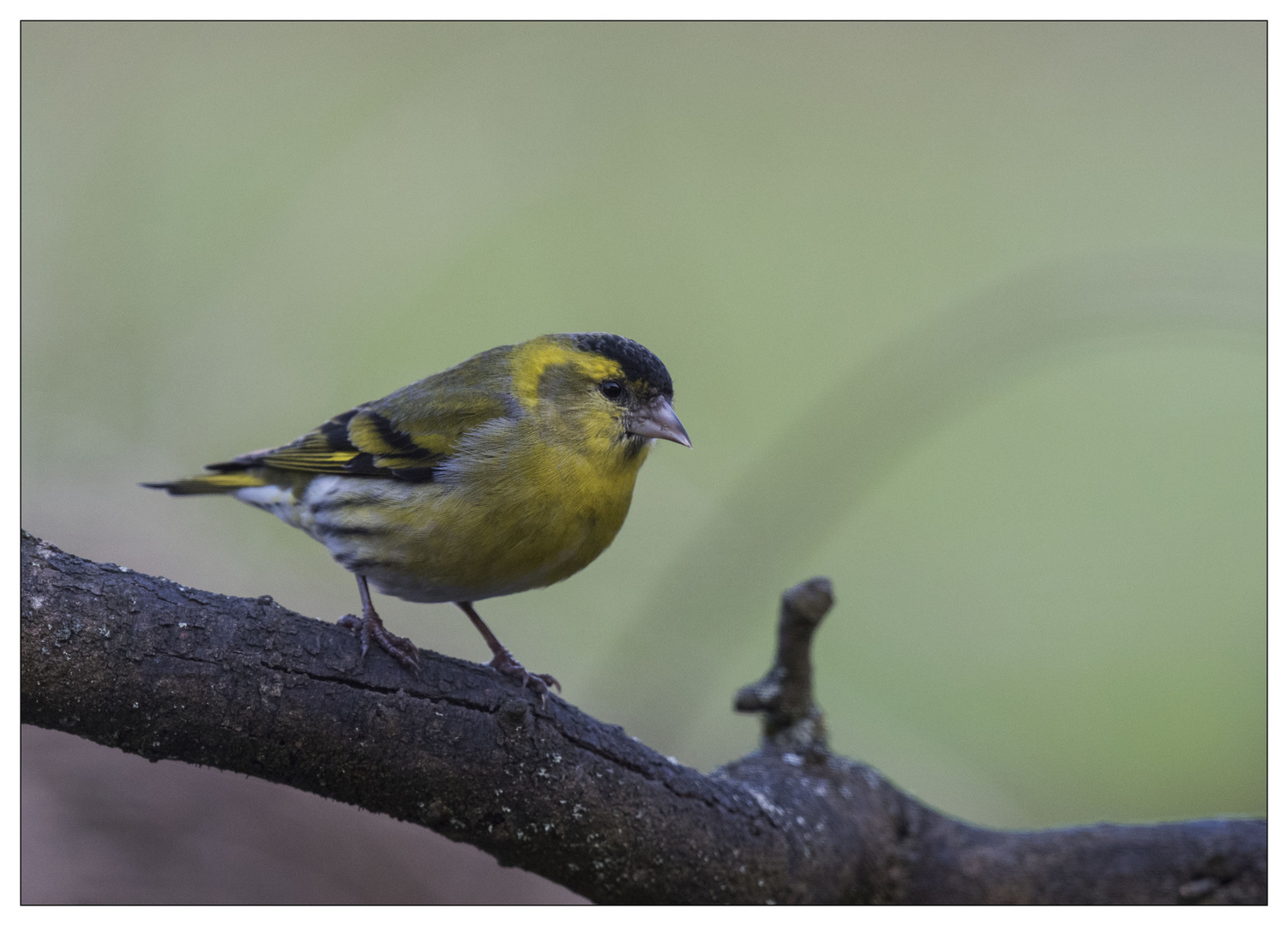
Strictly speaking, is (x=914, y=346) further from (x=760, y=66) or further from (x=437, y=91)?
(x=437, y=91)

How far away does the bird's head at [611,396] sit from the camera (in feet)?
10.1

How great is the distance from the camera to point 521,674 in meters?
3.10

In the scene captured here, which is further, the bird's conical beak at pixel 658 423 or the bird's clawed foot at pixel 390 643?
the bird's conical beak at pixel 658 423

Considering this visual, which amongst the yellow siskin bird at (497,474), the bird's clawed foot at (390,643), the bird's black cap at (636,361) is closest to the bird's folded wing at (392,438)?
the yellow siskin bird at (497,474)

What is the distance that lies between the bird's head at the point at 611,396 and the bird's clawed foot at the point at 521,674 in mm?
708

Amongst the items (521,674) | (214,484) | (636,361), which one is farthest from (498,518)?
(214,484)

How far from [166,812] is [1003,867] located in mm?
2954

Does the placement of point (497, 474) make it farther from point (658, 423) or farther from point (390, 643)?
point (390, 643)

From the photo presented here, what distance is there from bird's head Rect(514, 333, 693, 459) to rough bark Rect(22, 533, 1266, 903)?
80cm

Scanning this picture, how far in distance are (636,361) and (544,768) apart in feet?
3.95

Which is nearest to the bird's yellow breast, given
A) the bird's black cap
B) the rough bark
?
the bird's black cap

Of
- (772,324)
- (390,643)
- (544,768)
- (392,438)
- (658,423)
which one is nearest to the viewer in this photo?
(390,643)

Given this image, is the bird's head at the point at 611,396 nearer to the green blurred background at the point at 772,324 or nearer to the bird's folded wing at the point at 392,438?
the bird's folded wing at the point at 392,438

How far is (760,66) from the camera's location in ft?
13.7
